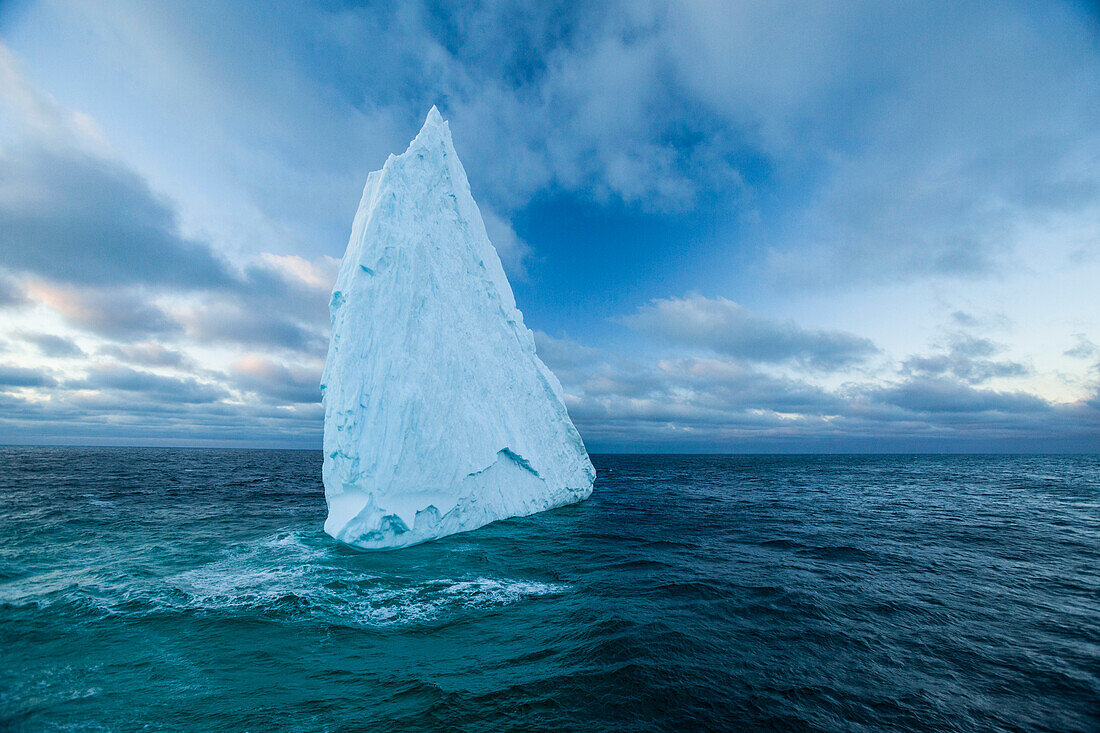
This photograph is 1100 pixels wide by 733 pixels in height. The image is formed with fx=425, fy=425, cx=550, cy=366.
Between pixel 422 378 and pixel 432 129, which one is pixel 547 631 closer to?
pixel 422 378

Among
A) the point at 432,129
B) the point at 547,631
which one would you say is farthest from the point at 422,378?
the point at 432,129

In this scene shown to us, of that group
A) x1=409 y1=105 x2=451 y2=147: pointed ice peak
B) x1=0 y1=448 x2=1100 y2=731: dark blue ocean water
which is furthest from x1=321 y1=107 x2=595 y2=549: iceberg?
x1=0 y1=448 x2=1100 y2=731: dark blue ocean water

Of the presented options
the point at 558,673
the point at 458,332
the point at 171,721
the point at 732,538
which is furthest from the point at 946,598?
the point at 458,332

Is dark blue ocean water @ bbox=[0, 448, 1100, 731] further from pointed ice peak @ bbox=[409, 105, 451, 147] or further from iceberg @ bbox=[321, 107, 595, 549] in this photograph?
pointed ice peak @ bbox=[409, 105, 451, 147]

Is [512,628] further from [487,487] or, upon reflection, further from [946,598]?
[946,598]

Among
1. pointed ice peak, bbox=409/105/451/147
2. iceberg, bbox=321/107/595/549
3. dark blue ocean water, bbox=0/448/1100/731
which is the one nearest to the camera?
dark blue ocean water, bbox=0/448/1100/731

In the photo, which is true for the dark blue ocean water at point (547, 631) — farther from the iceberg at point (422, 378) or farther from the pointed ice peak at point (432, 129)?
the pointed ice peak at point (432, 129)
